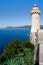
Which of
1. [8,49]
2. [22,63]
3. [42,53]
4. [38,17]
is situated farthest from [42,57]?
[38,17]

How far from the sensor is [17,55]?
11.4 m

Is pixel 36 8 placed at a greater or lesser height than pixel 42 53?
greater

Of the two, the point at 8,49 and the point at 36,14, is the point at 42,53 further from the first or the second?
the point at 36,14

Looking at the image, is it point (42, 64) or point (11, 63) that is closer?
point (42, 64)

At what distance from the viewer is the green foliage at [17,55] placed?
9.69 m

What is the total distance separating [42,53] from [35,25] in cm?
1415

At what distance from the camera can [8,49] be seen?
55.7ft

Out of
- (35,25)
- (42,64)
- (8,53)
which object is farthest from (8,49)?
(42,64)

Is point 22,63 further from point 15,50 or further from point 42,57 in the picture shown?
point 15,50

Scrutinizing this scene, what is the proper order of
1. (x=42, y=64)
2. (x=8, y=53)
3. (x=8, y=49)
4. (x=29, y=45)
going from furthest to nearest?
(x=29, y=45) < (x=8, y=49) < (x=8, y=53) < (x=42, y=64)

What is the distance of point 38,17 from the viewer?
23078 millimetres

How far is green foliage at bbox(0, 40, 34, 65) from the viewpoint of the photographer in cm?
969

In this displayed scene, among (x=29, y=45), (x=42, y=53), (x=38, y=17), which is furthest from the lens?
(x=38, y=17)

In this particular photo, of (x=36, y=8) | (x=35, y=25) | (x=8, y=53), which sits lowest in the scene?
(x=8, y=53)
